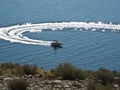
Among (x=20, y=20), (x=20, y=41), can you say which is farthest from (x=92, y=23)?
(x=20, y=41)

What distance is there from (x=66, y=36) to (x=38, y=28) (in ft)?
15.8

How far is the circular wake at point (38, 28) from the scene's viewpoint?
153 ft

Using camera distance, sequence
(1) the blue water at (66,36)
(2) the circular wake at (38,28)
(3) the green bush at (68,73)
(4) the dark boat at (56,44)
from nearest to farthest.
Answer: (3) the green bush at (68,73) < (1) the blue water at (66,36) < (4) the dark boat at (56,44) < (2) the circular wake at (38,28)

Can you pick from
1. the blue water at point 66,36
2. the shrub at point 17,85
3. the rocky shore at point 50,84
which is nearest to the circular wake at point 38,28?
the blue water at point 66,36

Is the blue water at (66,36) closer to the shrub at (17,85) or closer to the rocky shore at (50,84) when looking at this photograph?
the rocky shore at (50,84)

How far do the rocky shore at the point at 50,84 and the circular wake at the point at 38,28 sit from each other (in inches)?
1292

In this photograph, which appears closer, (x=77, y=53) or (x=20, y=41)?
(x=77, y=53)

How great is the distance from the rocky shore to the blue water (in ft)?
73.7

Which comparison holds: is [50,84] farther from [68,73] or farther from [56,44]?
[56,44]

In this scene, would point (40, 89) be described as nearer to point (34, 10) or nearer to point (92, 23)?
point (92, 23)

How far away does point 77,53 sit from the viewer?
4138 cm

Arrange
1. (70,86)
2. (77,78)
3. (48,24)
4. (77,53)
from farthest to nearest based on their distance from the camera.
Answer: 1. (48,24)
2. (77,53)
3. (77,78)
4. (70,86)

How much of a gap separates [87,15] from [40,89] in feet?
179

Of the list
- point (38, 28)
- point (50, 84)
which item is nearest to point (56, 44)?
point (38, 28)
